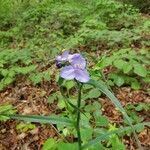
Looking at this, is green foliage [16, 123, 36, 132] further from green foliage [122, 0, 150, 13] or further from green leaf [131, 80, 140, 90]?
green foliage [122, 0, 150, 13]

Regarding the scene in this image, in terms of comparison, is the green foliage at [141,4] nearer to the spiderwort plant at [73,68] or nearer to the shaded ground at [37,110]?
the shaded ground at [37,110]

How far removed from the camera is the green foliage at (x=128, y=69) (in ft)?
10.1

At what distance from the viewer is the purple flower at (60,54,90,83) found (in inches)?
45.3

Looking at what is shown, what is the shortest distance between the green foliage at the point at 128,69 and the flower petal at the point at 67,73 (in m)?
1.93

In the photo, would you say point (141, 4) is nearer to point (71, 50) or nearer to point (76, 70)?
point (71, 50)

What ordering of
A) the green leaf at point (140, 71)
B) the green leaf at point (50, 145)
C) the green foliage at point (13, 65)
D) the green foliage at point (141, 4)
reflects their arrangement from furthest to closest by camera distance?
the green foliage at point (141, 4) → the green foliage at point (13, 65) → the green leaf at point (140, 71) → the green leaf at point (50, 145)

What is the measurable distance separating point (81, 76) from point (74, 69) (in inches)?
1.3

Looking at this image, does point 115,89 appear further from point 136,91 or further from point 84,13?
point 84,13

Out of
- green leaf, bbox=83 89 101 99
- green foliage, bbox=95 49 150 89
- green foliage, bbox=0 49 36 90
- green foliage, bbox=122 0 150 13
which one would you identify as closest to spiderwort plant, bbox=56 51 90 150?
green leaf, bbox=83 89 101 99

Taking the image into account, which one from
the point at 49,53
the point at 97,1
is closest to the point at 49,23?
the point at 97,1

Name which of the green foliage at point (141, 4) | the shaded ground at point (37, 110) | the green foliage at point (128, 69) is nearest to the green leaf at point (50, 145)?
the shaded ground at point (37, 110)

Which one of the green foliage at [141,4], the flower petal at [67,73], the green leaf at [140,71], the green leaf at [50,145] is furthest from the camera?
the green foliage at [141,4]

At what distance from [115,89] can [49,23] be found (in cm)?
260

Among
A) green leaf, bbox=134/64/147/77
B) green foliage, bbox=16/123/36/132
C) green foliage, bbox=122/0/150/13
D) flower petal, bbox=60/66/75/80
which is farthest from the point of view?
green foliage, bbox=122/0/150/13
